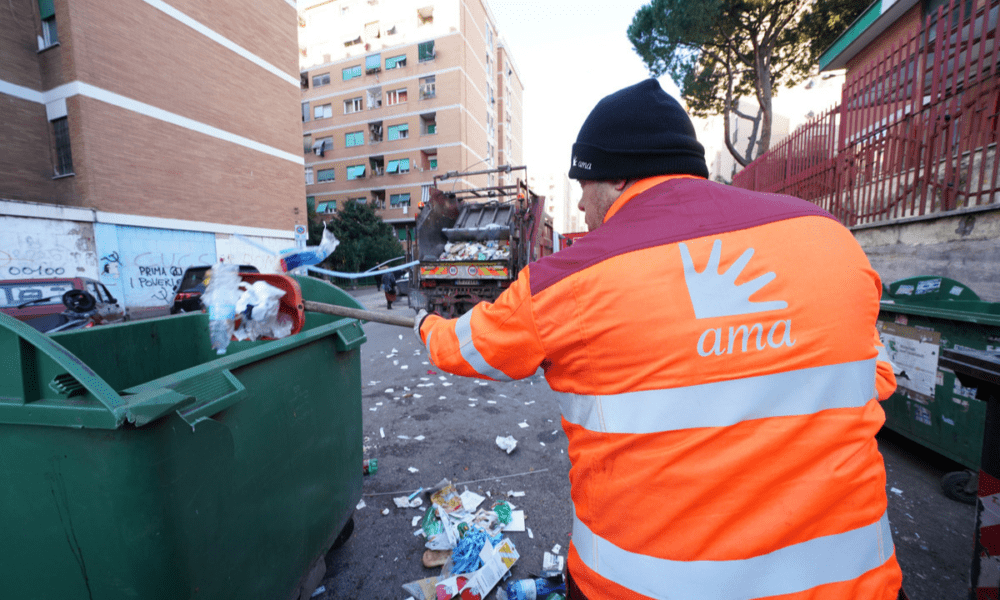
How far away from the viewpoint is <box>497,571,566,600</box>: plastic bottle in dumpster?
185cm

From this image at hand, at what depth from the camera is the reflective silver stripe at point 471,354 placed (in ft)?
3.42

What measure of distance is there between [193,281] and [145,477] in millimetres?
8333

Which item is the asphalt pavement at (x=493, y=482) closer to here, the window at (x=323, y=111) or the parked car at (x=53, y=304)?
the parked car at (x=53, y=304)

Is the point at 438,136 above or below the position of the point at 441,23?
below

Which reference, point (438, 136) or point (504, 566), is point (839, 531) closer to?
point (504, 566)

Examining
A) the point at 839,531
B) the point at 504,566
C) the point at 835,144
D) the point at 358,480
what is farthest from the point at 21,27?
the point at 835,144

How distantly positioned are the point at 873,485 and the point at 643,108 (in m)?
0.99

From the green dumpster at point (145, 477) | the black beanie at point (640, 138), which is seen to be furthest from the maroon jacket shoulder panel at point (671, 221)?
the green dumpster at point (145, 477)

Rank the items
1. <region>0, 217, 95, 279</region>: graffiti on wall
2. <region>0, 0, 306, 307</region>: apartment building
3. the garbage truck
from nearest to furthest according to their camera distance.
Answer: the garbage truck < <region>0, 217, 95, 279</region>: graffiti on wall < <region>0, 0, 306, 307</region>: apartment building

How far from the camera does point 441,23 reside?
96.1 ft

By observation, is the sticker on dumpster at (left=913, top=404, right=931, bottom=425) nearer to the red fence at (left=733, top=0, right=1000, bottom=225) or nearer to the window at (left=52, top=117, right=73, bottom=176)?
the red fence at (left=733, top=0, right=1000, bottom=225)

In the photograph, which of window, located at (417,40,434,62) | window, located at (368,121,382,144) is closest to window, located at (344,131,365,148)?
window, located at (368,121,382,144)

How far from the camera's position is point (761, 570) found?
83cm

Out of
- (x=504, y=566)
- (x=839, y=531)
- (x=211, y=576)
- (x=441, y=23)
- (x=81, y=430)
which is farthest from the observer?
(x=441, y=23)
